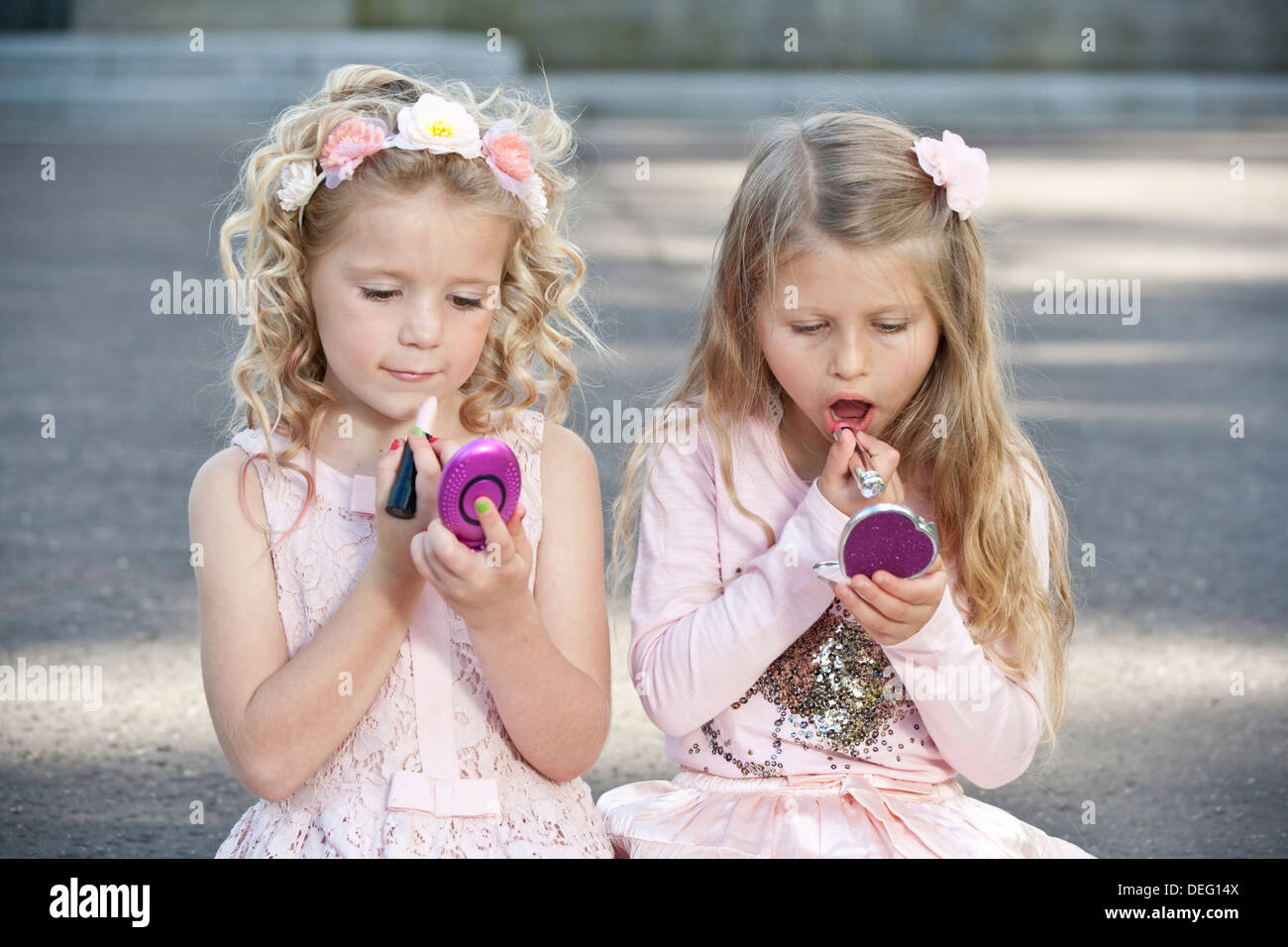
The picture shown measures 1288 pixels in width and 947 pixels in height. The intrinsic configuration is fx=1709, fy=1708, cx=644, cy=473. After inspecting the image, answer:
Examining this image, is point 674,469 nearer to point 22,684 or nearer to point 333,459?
point 333,459

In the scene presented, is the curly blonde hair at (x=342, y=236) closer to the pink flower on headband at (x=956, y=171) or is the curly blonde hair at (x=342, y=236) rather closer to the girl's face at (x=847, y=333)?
the girl's face at (x=847, y=333)

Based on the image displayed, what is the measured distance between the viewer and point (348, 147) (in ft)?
8.07

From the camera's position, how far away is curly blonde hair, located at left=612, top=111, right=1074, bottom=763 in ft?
8.48

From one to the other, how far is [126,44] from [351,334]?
55.3 feet

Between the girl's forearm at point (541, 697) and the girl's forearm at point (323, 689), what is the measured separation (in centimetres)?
14

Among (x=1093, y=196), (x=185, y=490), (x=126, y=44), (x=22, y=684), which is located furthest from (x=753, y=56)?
(x=22, y=684)

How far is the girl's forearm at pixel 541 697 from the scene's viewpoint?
2.37 m

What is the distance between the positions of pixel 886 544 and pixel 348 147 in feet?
3.13

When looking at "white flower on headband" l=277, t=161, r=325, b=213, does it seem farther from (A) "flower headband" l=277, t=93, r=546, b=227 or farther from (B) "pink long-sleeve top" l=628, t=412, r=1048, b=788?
(B) "pink long-sleeve top" l=628, t=412, r=1048, b=788

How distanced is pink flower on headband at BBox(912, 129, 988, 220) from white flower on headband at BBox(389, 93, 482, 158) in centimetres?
68

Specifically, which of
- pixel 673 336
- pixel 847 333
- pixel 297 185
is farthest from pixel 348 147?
pixel 673 336

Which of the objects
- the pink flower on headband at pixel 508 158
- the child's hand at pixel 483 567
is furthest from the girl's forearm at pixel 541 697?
the pink flower on headband at pixel 508 158

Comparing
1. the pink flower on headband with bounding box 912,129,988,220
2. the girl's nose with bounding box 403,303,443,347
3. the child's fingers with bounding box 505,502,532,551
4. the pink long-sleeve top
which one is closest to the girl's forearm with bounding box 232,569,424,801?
the child's fingers with bounding box 505,502,532,551

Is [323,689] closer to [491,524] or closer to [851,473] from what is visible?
[491,524]
